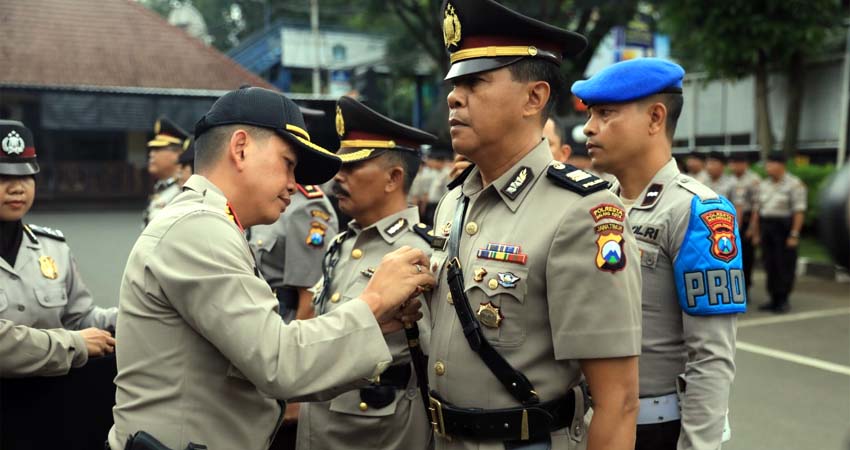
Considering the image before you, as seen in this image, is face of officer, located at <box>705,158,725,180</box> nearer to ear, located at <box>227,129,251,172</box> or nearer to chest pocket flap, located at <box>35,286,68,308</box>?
chest pocket flap, located at <box>35,286,68,308</box>

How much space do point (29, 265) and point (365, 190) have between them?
144cm

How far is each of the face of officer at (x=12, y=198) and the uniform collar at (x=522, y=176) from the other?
2.19m

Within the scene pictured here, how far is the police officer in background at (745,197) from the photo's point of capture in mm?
9656

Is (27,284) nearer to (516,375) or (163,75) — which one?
(516,375)

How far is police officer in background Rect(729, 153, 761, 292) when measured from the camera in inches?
380

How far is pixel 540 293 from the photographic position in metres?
1.72

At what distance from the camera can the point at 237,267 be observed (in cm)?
164

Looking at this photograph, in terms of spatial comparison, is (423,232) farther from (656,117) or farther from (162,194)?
(162,194)

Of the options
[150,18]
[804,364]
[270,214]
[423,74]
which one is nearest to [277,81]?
[423,74]

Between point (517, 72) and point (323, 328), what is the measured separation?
81 centimetres

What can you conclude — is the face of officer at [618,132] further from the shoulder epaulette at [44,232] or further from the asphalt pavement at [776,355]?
the asphalt pavement at [776,355]

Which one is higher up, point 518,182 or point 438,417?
point 518,182

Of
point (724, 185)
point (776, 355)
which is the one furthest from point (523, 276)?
point (724, 185)

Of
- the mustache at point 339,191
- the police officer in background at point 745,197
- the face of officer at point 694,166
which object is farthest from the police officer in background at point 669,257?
the face of officer at point 694,166
